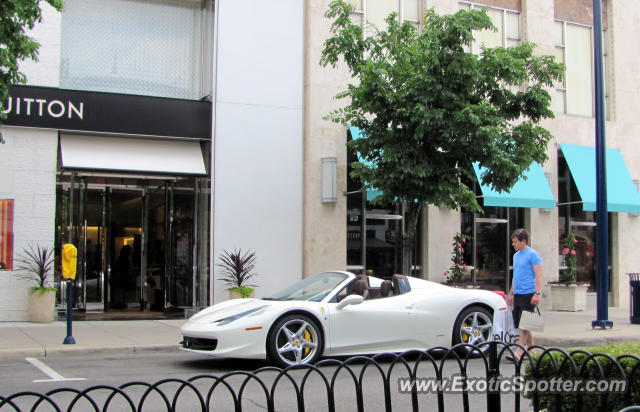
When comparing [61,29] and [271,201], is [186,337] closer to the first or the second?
[271,201]

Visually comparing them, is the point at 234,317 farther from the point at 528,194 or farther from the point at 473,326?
the point at 528,194

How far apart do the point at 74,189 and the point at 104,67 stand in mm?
2844

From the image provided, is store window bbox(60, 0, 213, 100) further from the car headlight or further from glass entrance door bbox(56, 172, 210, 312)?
the car headlight

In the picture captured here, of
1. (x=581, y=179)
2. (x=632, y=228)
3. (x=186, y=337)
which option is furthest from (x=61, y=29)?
(x=632, y=228)

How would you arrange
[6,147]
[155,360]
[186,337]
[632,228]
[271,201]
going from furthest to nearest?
[632,228] < [271,201] < [6,147] < [155,360] < [186,337]

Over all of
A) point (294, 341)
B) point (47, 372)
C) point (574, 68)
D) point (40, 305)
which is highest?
point (574, 68)

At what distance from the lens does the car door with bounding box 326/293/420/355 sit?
9.40 metres

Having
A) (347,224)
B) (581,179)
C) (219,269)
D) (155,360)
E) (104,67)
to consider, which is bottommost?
(155,360)

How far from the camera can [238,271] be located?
Answer: 15.4 meters

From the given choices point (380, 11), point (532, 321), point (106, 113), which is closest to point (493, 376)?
point (532, 321)

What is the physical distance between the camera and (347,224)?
17156 mm

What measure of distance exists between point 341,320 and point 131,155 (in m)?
7.86

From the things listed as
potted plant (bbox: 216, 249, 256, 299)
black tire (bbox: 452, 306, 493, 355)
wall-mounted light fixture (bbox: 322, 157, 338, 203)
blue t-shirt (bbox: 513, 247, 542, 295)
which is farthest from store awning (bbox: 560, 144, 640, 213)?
blue t-shirt (bbox: 513, 247, 542, 295)

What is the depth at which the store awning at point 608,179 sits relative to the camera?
1919 centimetres
